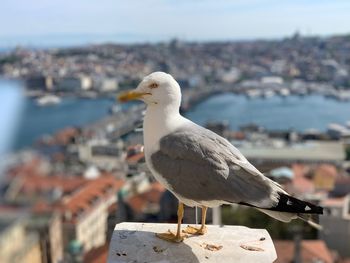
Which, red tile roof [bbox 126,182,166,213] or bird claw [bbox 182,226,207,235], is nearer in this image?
bird claw [bbox 182,226,207,235]

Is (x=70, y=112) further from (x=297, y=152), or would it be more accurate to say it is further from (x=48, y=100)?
(x=297, y=152)

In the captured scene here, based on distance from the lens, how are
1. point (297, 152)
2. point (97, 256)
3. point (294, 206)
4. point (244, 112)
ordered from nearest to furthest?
point (294, 206), point (97, 256), point (297, 152), point (244, 112)

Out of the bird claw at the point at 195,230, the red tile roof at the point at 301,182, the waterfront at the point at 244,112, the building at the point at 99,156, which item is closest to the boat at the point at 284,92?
the waterfront at the point at 244,112

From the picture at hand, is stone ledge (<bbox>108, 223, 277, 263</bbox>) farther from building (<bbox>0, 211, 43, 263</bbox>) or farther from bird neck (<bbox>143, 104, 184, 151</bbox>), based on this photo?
building (<bbox>0, 211, 43, 263</bbox>)

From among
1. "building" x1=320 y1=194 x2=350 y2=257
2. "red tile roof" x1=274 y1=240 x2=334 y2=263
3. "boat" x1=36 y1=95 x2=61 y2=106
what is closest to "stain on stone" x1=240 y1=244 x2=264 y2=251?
"red tile roof" x1=274 y1=240 x2=334 y2=263

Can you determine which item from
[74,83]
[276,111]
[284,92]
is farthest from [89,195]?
[284,92]

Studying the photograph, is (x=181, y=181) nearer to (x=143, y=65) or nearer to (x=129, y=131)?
(x=129, y=131)

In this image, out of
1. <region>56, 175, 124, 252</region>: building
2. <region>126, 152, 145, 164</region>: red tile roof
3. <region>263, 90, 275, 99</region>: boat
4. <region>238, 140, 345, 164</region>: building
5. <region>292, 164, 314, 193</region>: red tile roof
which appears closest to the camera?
<region>126, 152, 145, 164</region>: red tile roof
